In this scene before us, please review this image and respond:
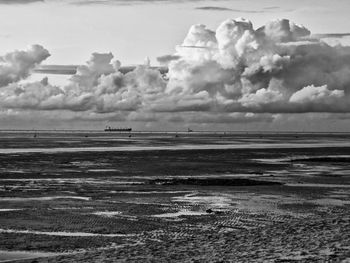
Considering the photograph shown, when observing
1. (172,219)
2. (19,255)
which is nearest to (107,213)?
(172,219)

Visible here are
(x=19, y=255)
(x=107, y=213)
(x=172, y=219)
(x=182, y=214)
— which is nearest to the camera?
(x=19, y=255)

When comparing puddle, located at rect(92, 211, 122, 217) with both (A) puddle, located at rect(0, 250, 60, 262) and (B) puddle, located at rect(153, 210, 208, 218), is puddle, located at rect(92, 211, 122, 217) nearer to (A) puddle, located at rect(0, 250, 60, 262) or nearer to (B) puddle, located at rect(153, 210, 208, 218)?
(B) puddle, located at rect(153, 210, 208, 218)

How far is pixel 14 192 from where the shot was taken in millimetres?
37312

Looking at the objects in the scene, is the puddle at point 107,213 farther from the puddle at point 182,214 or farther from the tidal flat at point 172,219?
the puddle at point 182,214

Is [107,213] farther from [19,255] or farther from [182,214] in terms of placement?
[19,255]

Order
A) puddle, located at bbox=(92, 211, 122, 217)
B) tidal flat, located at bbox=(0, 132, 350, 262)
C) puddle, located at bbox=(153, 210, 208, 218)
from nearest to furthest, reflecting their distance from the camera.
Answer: tidal flat, located at bbox=(0, 132, 350, 262)
puddle, located at bbox=(92, 211, 122, 217)
puddle, located at bbox=(153, 210, 208, 218)

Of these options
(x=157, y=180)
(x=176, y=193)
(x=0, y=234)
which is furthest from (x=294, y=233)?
(x=157, y=180)

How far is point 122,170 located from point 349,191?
2636 centimetres

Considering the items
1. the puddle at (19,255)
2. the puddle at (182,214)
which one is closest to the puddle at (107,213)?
the puddle at (182,214)

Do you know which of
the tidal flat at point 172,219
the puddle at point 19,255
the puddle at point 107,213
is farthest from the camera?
the puddle at point 107,213

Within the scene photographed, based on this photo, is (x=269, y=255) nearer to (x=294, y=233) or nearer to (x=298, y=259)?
(x=298, y=259)

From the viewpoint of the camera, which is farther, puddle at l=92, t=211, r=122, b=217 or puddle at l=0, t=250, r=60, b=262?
puddle at l=92, t=211, r=122, b=217

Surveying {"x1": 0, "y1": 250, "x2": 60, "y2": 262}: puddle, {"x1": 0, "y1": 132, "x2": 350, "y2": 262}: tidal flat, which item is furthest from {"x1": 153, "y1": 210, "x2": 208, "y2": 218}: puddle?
{"x1": 0, "y1": 250, "x2": 60, "y2": 262}: puddle

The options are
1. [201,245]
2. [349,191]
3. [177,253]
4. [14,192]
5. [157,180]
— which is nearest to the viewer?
[177,253]
